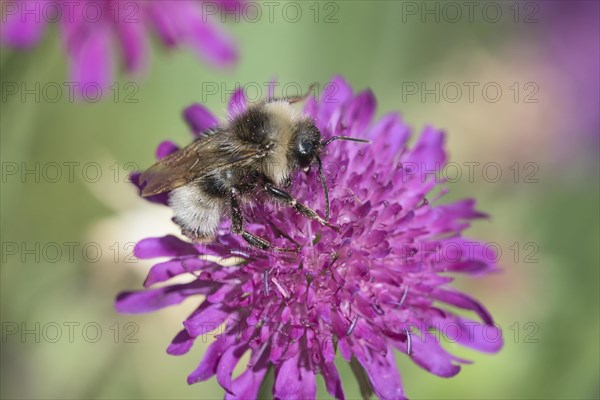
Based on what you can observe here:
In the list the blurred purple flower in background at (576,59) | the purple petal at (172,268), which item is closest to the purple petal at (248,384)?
the purple petal at (172,268)

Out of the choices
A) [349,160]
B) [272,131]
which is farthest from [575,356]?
[272,131]

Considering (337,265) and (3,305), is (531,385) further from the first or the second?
(3,305)

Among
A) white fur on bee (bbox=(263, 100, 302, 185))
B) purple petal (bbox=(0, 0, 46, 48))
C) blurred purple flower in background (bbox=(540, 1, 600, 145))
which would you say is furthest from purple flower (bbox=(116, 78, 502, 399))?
blurred purple flower in background (bbox=(540, 1, 600, 145))

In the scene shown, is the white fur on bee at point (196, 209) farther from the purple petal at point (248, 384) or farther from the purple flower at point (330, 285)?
the purple petal at point (248, 384)

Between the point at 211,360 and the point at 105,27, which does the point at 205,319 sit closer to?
the point at 211,360

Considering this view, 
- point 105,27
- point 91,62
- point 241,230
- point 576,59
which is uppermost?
point 576,59

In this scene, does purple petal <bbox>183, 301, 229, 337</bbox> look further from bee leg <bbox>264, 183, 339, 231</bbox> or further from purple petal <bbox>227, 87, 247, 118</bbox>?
purple petal <bbox>227, 87, 247, 118</bbox>

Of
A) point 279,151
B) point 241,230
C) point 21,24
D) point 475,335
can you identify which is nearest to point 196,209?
point 241,230
